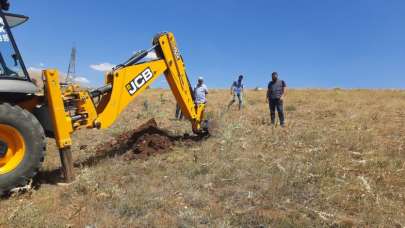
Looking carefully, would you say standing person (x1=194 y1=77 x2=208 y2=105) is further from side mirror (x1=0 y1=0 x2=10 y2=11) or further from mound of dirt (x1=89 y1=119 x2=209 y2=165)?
side mirror (x1=0 y1=0 x2=10 y2=11)

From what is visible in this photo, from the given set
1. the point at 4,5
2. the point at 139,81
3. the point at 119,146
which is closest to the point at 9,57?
the point at 4,5

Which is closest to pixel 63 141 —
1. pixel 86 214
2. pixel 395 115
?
pixel 86 214

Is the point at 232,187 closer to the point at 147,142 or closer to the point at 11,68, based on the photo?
the point at 147,142

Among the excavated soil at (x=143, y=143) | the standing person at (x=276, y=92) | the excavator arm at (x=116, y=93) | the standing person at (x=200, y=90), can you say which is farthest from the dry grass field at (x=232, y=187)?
the standing person at (x=200, y=90)

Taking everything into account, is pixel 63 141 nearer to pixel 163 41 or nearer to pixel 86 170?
pixel 86 170

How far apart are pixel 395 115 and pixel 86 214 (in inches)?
477

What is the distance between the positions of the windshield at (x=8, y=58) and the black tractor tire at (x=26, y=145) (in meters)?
0.61

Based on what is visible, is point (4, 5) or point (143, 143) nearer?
point (4, 5)

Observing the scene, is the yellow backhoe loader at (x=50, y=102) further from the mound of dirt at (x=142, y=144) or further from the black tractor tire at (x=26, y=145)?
the mound of dirt at (x=142, y=144)

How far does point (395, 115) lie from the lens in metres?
14.6

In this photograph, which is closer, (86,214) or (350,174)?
(86,214)

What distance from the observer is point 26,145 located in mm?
6363

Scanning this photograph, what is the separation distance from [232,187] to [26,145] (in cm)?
308

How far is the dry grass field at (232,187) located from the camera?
519 cm
